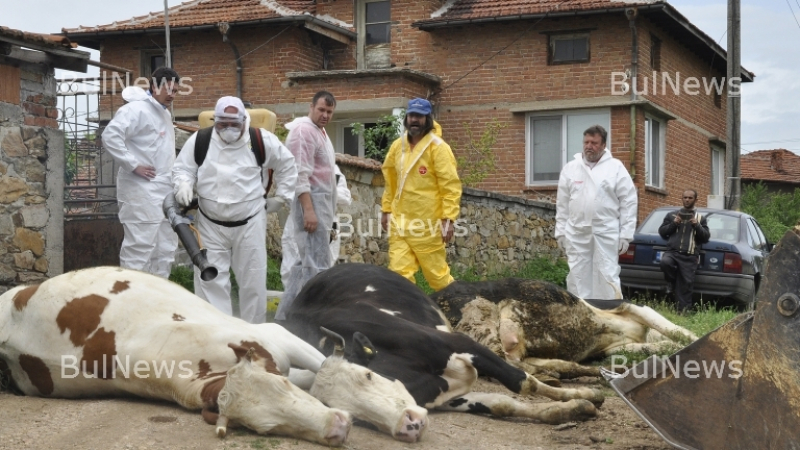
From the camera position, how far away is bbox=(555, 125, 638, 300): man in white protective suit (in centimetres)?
1051

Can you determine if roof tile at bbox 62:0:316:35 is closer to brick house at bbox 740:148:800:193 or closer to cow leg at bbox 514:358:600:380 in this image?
cow leg at bbox 514:358:600:380

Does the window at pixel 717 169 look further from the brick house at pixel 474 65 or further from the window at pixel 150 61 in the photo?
the window at pixel 150 61

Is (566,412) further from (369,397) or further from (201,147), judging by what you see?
(201,147)

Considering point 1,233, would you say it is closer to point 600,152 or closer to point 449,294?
point 449,294

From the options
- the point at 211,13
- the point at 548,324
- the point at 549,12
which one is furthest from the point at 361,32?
the point at 548,324

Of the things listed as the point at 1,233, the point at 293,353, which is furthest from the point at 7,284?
the point at 293,353

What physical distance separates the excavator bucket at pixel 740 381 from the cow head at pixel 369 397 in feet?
3.09

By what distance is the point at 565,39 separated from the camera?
72.6 feet

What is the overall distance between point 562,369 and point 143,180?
12.1 feet

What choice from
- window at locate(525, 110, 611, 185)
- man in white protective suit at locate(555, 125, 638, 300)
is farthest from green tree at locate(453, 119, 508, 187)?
man in white protective suit at locate(555, 125, 638, 300)

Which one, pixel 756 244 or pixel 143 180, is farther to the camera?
pixel 756 244

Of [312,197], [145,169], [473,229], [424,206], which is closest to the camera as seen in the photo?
[145,169]

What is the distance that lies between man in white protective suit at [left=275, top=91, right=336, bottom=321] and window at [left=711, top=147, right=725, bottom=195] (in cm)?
2039

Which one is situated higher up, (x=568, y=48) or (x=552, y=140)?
(x=568, y=48)
